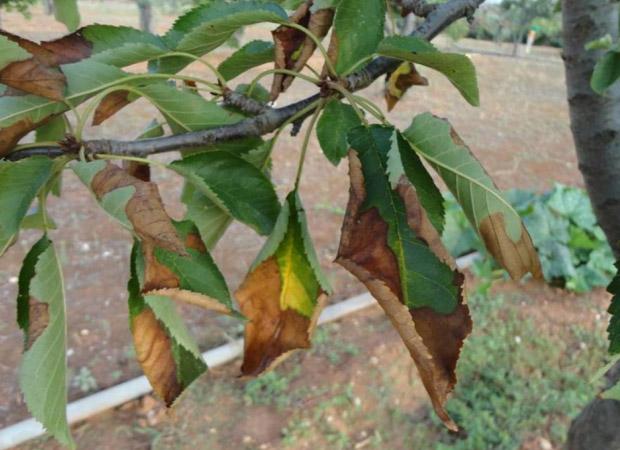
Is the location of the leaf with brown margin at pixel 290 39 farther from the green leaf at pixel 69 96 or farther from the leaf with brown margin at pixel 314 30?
the green leaf at pixel 69 96

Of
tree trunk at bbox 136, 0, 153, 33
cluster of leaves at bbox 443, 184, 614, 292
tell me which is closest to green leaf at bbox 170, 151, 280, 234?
cluster of leaves at bbox 443, 184, 614, 292

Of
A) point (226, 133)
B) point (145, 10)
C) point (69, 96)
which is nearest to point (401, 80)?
point (226, 133)

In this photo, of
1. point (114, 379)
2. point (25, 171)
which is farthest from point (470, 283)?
point (25, 171)

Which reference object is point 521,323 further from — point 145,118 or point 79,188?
point 145,118

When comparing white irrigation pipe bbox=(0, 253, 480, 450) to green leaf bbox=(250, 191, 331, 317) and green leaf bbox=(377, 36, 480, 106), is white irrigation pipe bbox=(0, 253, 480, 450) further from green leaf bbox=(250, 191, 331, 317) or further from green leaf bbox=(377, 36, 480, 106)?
→ green leaf bbox=(377, 36, 480, 106)

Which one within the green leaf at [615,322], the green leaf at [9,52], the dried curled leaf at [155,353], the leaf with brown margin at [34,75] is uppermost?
the green leaf at [9,52]

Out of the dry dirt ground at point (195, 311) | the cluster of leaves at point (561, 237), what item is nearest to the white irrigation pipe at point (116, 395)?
the dry dirt ground at point (195, 311)

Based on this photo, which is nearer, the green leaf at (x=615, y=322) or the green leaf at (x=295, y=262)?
the green leaf at (x=615, y=322)
